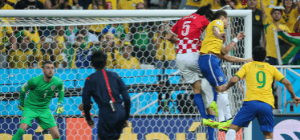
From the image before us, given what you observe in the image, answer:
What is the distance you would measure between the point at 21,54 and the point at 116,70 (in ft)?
5.74

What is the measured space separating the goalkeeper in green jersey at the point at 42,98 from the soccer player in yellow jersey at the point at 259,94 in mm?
2791

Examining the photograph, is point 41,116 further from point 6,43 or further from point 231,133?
point 231,133

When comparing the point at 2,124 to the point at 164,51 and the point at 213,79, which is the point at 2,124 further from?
the point at 213,79

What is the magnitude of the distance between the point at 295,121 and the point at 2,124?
5.02m

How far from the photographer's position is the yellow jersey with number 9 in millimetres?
5125

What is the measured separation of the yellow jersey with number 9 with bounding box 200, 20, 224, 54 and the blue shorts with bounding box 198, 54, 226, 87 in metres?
0.10

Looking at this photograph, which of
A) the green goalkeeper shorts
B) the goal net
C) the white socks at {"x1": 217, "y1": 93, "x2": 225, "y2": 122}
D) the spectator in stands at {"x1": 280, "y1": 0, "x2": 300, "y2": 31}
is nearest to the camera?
the white socks at {"x1": 217, "y1": 93, "x2": 225, "y2": 122}

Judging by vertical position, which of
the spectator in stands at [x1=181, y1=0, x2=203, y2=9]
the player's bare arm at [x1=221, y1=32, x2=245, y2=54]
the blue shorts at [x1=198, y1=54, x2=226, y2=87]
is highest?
the spectator in stands at [x1=181, y1=0, x2=203, y2=9]

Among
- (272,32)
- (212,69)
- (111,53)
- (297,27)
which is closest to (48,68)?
(111,53)

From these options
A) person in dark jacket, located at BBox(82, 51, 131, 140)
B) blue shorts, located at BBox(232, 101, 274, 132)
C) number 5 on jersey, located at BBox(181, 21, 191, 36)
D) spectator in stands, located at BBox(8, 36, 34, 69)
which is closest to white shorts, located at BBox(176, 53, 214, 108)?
Answer: number 5 on jersey, located at BBox(181, 21, 191, 36)

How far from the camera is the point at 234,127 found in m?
→ 4.89

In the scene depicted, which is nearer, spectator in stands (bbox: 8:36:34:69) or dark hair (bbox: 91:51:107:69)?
dark hair (bbox: 91:51:107:69)

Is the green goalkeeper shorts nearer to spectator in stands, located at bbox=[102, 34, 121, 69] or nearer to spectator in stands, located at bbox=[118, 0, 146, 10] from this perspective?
spectator in stands, located at bbox=[102, 34, 121, 69]

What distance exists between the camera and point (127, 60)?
6977 mm
